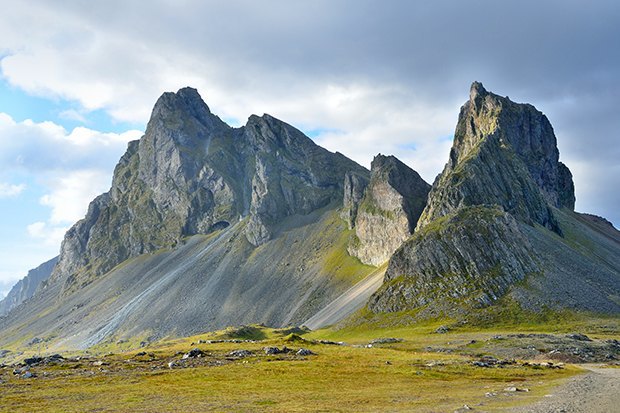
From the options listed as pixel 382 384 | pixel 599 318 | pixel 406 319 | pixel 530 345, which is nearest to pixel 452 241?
pixel 406 319

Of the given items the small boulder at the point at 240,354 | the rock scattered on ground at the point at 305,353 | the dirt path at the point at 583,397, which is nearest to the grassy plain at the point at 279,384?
the small boulder at the point at 240,354

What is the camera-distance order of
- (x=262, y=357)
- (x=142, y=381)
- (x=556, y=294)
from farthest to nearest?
(x=556, y=294), (x=262, y=357), (x=142, y=381)

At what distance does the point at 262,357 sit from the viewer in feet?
304

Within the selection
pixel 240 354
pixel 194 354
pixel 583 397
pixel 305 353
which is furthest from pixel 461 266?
pixel 583 397

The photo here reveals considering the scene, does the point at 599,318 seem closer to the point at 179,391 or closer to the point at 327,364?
the point at 327,364

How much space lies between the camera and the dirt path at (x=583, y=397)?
142 ft

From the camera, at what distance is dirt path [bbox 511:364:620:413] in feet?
142

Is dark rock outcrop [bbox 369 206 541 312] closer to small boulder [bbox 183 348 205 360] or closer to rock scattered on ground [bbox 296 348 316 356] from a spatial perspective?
rock scattered on ground [bbox 296 348 316 356]

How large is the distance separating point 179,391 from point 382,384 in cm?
2421

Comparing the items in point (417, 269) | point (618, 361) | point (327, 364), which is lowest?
point (618, 361)

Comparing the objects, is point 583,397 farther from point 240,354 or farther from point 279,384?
point 240,354

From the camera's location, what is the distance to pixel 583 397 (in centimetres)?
5006

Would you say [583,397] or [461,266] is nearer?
[583,397]

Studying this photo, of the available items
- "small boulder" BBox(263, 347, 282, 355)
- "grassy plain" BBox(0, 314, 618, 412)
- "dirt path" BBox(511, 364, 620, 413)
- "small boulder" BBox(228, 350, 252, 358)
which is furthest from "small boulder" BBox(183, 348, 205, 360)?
"dirt path" BBox(511, 364, 620, 413)
